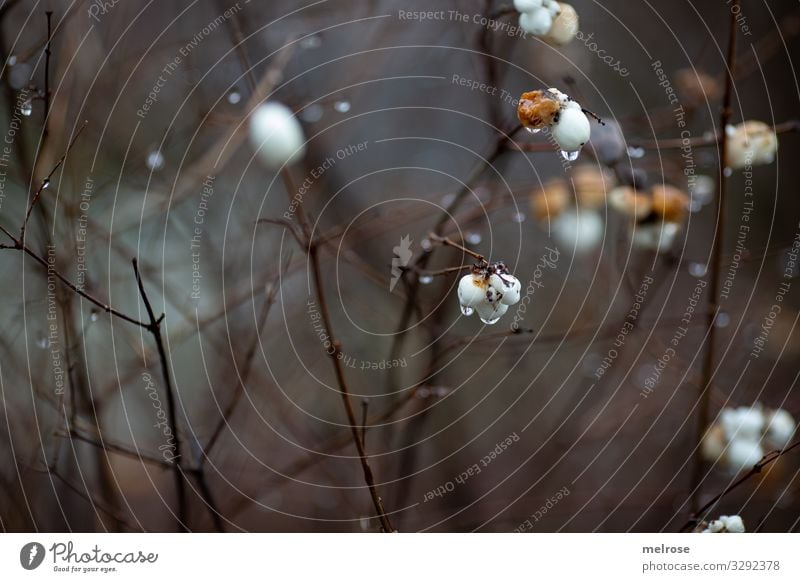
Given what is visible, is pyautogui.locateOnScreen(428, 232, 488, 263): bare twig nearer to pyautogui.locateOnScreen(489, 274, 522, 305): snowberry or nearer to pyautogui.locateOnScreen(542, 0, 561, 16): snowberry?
pyautogui.locateOnScreen(489, 274, 522, 305): snowberry

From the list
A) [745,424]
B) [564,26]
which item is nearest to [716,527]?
[745,424]

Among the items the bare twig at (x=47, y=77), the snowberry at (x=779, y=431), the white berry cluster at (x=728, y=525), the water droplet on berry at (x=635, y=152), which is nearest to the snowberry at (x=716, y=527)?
the white berry cluster at (x=728, y=525)

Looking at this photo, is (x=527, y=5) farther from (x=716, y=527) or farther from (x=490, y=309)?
(x=716, y=527)

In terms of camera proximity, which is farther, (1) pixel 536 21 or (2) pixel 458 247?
(1) pixel 536 21

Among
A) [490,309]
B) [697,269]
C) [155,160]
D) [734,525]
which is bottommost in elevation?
[734,525]

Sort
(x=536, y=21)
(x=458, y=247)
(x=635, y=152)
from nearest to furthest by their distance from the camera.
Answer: (x=458, y=247), (x=536, y=21), (x=635, y=152)

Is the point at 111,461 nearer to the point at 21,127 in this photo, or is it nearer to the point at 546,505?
the point at 21,127

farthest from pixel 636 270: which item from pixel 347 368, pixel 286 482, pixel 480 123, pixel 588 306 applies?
pixel 286 482

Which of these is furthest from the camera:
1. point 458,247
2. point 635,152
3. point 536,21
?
point 635,152
